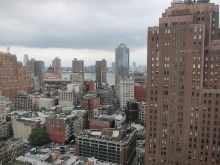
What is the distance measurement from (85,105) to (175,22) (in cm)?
7604

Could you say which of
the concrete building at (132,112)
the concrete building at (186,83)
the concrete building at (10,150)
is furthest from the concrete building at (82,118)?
the concrete building at (186,83)

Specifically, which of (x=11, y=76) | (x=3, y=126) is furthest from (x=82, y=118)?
(x=11, y=76)

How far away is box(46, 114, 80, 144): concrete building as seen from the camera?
3661 inches

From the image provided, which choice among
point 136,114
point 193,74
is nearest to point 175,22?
point 193,74

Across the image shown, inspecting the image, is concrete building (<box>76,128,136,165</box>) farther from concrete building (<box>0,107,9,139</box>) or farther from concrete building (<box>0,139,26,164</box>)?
concrete building (<box>0,107,9,139</box>)

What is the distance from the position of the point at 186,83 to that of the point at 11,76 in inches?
Result: 4576

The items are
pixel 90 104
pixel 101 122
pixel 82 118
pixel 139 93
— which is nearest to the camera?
pixel 101 122

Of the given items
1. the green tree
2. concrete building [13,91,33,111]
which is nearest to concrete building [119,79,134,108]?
concrete building [13,91,33,111]

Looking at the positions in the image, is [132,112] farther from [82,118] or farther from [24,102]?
[24,102]

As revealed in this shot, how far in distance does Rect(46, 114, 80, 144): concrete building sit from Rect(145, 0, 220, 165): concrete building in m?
40.8

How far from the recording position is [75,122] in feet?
329

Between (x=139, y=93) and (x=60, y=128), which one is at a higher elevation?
(x=139, y=93)

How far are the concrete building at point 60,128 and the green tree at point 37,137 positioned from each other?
295 centimetres

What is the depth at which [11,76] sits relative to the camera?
153 metres
